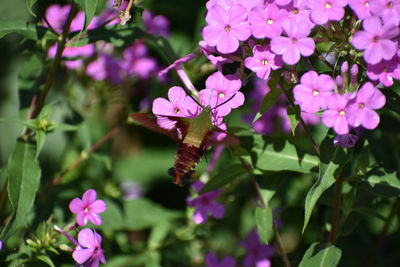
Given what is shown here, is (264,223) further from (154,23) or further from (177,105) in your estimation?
(154,23)

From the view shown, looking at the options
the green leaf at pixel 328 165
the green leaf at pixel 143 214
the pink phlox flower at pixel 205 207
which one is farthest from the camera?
the green leaf at pixel 143 214

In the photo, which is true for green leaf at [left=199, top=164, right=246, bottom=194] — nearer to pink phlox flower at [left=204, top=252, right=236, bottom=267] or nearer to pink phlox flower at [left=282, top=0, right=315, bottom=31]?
pink phlox flower at [left=204, top=252, right=236, bottom=267]

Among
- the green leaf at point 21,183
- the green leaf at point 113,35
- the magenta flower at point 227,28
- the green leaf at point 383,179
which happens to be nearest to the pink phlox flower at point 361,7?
the magenta flower at point 227,28

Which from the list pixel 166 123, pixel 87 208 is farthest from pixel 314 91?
pixel 87 208

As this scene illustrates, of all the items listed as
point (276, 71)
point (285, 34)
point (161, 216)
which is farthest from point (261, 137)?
point (161, 216)

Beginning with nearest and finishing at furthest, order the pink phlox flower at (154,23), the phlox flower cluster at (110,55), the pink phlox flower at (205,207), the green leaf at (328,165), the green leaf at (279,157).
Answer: the green leaf at (328,165) → the green leaf at (279,157) → the pink phlox flower at (205,207) → the phlox flower cluster at (110,55) → the pink phlox flower at (154,23)

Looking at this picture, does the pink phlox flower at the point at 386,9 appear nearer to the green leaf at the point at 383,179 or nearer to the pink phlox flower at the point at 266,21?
the pink phlox flower at the point at 266,21
